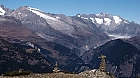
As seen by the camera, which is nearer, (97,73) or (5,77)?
(5,77)

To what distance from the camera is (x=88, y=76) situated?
47.1 metres

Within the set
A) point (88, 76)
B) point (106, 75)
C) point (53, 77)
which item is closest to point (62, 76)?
point (53, 77)

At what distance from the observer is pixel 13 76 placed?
43.1 meters

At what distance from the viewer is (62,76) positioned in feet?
146

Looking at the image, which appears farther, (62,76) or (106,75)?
(106,75)

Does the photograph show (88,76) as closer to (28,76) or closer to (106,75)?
(106,75)

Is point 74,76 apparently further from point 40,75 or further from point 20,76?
point 20,76

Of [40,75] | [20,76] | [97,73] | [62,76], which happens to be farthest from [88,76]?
[20,76]

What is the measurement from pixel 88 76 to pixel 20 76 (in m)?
12.1

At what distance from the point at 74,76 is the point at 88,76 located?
3221mm

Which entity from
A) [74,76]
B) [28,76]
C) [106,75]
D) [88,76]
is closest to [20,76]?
[28,76]

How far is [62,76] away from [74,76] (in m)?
2.13

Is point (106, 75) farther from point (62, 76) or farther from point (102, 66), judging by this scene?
point (62, 76)

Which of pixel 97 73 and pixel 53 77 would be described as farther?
pixel 97 73
